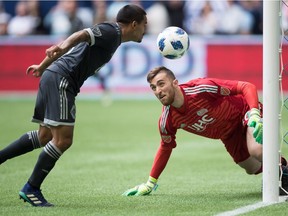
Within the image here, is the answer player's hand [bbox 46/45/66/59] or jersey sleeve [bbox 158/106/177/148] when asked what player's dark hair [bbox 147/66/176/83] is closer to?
jersey sleeve [bbox 158/106/177/148]

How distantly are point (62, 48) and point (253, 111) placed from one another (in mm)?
1839

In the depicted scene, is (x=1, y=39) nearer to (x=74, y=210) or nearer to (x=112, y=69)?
(x=112, y=69)

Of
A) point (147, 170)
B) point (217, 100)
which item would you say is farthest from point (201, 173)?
point (217, 100)

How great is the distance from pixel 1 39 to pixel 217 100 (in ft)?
46.8

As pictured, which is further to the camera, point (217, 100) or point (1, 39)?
point (1, 39)

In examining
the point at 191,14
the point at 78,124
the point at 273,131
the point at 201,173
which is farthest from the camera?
the point at 191,14

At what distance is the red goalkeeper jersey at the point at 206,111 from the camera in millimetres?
8070

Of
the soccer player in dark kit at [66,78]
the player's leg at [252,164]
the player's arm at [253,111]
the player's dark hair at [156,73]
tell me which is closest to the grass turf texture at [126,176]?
the player's leg at [252,164]

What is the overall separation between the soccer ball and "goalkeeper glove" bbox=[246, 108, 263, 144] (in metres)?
1.23

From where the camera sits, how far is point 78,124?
1636 cm

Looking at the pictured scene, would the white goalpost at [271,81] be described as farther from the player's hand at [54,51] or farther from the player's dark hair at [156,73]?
the player's hand at [54,51]

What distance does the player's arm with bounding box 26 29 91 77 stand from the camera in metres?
7.12

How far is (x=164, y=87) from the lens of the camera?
7930 millimetres

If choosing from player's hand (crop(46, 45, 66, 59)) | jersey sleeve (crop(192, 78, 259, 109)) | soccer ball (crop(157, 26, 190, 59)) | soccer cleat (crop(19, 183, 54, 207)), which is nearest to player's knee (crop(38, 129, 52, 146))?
soccer cleat (crop(19, 183, 54, 207))
